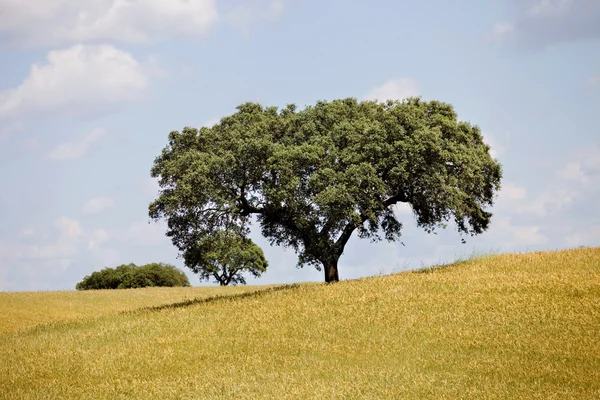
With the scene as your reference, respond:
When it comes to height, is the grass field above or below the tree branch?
below

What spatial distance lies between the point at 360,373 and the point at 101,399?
7194 mm

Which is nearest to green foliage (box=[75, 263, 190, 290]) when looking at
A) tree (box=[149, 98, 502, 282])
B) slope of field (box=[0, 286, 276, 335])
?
slope of field (box=[0, 286, 276, 335])

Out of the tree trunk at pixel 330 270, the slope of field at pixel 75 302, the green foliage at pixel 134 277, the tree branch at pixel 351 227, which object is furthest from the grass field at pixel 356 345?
the green foliage at pixel 134 277

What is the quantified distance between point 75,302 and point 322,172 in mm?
25447

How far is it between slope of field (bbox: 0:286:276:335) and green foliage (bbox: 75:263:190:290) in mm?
15516

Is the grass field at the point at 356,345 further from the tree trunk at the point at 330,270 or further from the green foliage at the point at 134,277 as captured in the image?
the green foliage at the point at 134,277

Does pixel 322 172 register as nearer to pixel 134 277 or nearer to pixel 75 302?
pixel 75 302

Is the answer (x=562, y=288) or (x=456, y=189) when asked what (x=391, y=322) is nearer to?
(x=562, y=288)

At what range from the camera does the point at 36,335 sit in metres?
34.3

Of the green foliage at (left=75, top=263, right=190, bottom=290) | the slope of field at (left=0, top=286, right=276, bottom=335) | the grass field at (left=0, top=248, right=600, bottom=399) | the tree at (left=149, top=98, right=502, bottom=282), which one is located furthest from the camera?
the green foliage at (left=75, top=263, right=190, bottom=290)

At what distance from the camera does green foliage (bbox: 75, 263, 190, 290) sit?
7550 cm

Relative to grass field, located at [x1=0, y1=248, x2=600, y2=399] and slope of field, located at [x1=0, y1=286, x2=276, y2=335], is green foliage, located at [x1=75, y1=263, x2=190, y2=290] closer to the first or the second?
slope of field, located at [x1=0, y1=286, x2=276, y2=335]

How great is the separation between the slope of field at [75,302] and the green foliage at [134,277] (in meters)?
15.5

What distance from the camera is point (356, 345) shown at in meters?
22.3
